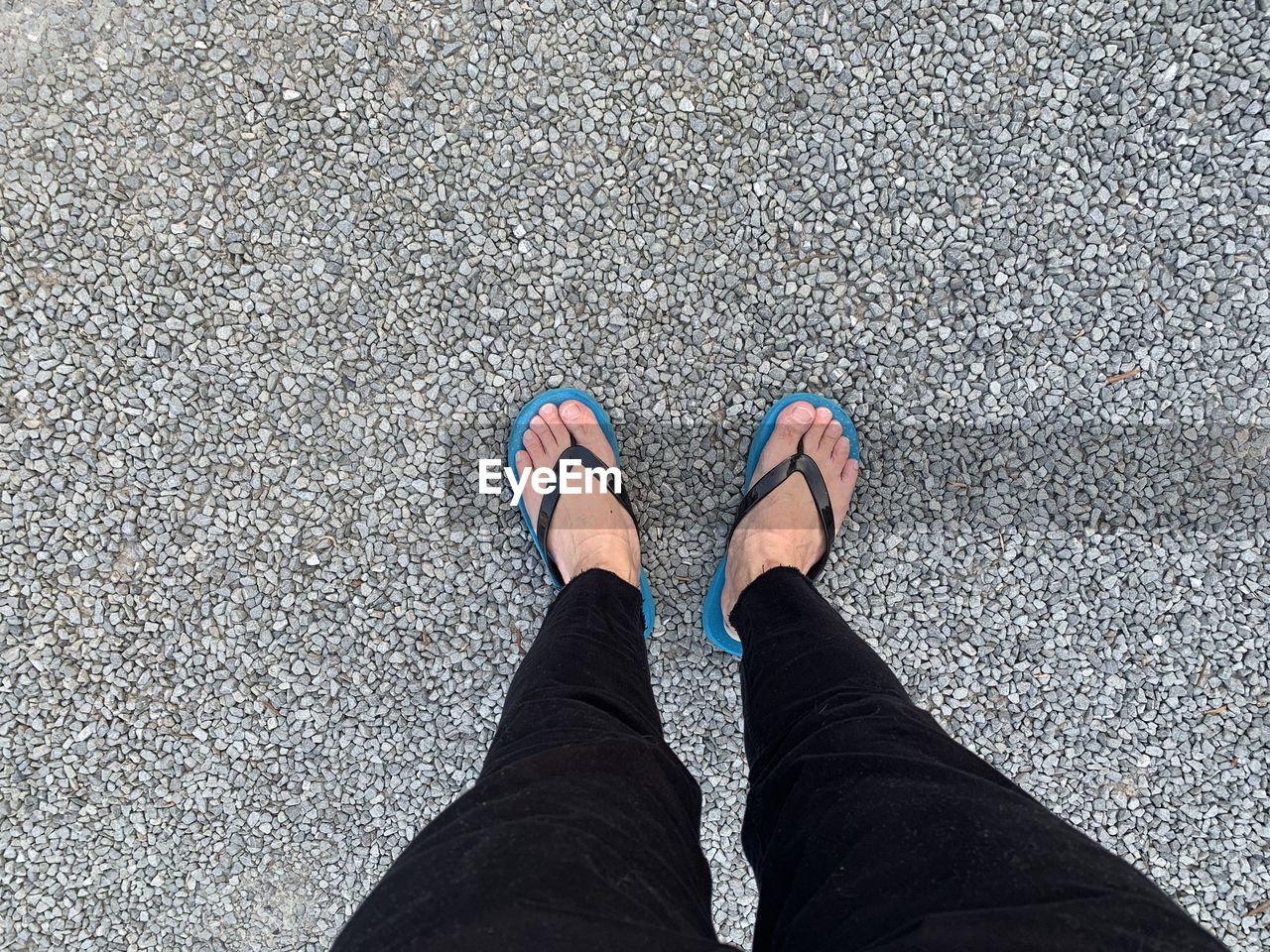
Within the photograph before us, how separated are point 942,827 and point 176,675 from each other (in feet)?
5.02

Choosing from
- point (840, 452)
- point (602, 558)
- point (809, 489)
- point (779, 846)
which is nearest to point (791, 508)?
point (809, 489)

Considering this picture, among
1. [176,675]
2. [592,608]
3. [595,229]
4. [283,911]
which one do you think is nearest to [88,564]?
[176,675]

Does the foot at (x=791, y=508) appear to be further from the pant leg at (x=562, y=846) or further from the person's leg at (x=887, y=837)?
the pant leg at (x=562, y=846)

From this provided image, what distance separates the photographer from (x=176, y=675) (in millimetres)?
1553

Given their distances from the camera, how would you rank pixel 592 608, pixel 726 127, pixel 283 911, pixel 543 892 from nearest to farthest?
pixel 543 892 → pixel 592 608 → pixel 726 127 → pixel 283 911

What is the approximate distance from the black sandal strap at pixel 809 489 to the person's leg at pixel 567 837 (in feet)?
1.32

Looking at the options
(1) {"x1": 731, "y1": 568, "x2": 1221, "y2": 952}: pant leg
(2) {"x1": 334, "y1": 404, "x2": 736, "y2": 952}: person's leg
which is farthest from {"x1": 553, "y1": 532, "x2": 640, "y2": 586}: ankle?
(1) {"x1": 731, "y1": 568, "x2": 1221, "y2": 952}: pant leg

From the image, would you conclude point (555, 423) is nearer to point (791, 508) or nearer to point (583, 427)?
point (583, 427)

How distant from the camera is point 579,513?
151 centimetres

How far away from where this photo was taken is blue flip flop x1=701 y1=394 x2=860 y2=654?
4.96 feet

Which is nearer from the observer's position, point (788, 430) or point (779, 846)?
point (779, 846)

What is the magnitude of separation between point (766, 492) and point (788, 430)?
0.45 ft

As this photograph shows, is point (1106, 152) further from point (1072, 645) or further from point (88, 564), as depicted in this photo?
point (88, 564)

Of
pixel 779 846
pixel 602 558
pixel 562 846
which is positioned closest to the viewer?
pixel 562 846
